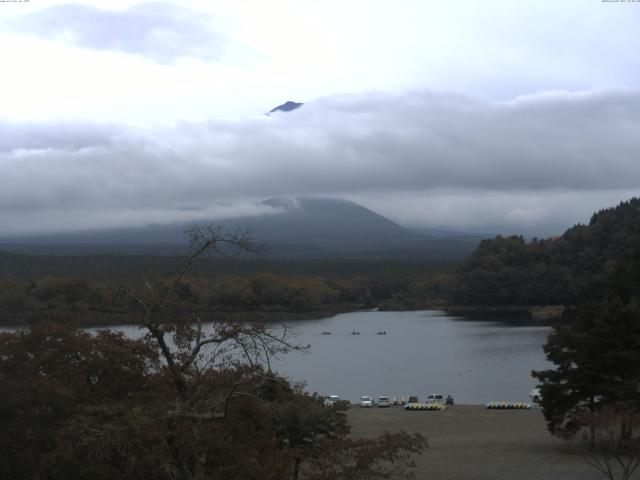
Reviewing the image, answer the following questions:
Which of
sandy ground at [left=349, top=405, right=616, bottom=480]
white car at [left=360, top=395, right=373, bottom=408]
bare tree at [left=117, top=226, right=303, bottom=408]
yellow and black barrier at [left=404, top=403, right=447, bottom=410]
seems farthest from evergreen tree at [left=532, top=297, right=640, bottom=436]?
white car at [left=360, top=395, right=373, bottom=408]

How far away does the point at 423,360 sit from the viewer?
43500mm

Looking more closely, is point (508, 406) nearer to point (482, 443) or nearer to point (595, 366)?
point (482, 443)

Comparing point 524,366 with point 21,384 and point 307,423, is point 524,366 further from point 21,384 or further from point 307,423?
point 21,384

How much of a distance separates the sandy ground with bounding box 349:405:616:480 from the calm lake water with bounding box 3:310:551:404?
360 centimetres

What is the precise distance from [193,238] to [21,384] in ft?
14.3

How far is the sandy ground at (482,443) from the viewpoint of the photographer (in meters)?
15.8

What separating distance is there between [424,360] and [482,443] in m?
23.9

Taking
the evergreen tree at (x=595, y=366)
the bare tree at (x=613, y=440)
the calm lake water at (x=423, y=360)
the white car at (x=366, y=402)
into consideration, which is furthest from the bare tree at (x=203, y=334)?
the white car at (x=366, y=402)

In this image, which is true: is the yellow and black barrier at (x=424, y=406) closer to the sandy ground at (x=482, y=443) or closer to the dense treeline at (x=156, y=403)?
the sandy ground at (x=482, y=443)

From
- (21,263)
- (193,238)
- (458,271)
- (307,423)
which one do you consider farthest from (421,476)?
(21,263)

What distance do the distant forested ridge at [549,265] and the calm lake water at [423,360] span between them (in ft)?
35.9

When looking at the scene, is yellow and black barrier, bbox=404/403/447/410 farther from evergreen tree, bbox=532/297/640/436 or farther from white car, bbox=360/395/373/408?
evergreen tree, bbox=532/297/640/436

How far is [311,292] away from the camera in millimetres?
78562

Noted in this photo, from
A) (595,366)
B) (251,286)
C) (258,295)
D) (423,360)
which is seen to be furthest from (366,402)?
(251,286)
